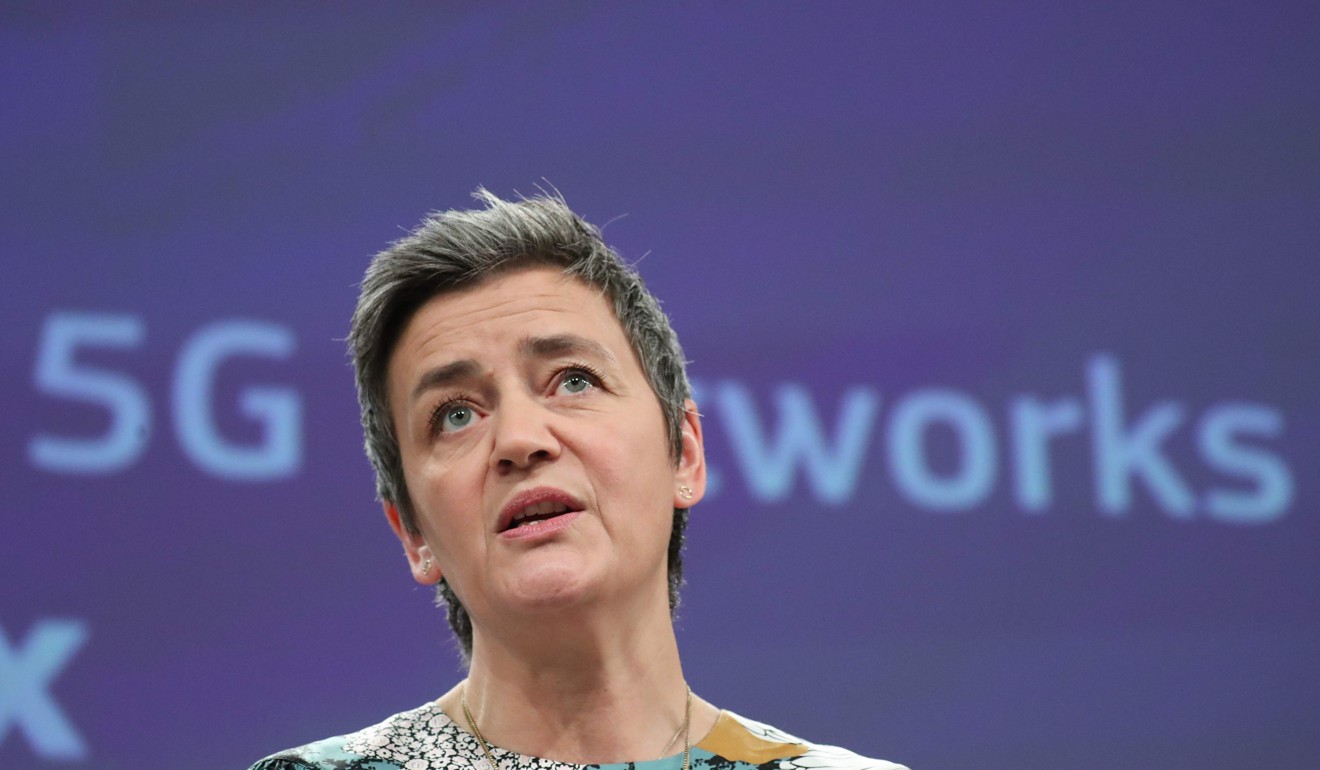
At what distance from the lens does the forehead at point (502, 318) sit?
1.75m

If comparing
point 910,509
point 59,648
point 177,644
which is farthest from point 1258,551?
point 59,648

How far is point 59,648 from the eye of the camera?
8.23 feet

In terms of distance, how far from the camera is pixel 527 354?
1744 mm

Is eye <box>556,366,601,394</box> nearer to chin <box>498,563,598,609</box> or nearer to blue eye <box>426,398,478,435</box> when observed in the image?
blue eye <box>426,398,478,435</box>

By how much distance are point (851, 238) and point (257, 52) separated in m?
1.31

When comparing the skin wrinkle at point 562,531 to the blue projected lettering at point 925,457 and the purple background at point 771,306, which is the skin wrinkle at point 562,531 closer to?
the purple background at point 771,306

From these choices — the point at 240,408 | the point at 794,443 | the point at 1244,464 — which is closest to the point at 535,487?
the point at 240,408

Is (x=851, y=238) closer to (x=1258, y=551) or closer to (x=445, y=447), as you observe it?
(x=1258, y=551)

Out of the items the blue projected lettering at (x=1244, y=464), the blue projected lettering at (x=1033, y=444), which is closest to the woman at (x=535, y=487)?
the blue projected lettering at (x=1033, y=444)

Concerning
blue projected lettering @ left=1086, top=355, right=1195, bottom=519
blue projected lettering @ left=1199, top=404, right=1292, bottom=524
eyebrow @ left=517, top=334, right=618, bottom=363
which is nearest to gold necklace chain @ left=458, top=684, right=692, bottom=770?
eyebrow @ left=517, top=334, right=618, bottom=363

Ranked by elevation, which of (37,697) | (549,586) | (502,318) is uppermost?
(502,318)

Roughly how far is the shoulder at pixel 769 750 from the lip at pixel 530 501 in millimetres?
369

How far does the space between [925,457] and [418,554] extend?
148cm

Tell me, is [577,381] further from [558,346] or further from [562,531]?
[562,531]
